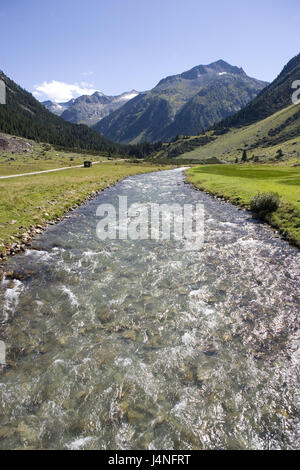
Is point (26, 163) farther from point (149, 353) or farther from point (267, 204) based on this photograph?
point (149, 353)

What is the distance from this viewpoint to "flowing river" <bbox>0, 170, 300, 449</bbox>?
716 cm

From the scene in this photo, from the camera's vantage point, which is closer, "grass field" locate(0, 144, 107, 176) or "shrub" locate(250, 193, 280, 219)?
"shrub" locate(250, 193, 280, 219)

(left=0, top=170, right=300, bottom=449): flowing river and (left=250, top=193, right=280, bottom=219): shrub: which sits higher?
(left=250, top=193, right=280, bottom=219): shrub

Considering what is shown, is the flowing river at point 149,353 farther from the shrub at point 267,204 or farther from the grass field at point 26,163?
the grass field at point 26,163

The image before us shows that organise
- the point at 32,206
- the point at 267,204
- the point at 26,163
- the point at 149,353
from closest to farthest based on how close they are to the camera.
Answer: the point at 149,353 → the point at 267,204 → the point at 32,206 → the point at 26,163

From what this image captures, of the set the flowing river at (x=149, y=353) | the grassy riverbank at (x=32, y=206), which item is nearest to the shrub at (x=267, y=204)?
the flowing river at (x=149, y=353)

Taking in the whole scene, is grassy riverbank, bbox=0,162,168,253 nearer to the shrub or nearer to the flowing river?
the flowing river

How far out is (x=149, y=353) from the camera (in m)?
9.83

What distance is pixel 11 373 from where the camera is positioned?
883cm

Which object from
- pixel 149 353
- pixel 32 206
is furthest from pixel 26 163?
pixel 149 353

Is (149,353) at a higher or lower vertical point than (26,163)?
lower

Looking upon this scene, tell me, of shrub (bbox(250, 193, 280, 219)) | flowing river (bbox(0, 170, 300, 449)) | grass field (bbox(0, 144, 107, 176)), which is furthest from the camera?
grass field (bbox(0, 144, 107, 176))

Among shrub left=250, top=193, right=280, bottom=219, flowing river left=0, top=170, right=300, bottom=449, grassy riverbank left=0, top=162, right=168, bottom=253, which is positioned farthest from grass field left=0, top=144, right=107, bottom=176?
flowing river left=0, top=170, right=300, bottom=449
